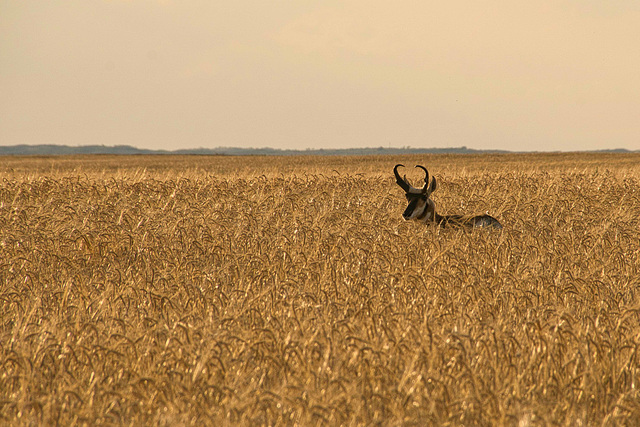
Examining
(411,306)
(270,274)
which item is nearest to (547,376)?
(411,306)

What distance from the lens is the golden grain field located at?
318cm

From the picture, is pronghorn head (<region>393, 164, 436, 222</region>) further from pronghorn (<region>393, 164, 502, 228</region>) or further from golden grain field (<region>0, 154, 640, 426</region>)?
golden grain field (<region>0, 154, 640, 426</region>)

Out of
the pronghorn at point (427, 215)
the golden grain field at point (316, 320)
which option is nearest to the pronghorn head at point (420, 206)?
the pronghorn at point (427, 215)

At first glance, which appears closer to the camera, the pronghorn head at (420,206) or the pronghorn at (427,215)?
the pronghorn at (427,215)

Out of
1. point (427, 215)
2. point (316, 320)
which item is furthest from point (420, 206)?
point (316, 320)

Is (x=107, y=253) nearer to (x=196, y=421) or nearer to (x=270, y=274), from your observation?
(x=270, y=274)

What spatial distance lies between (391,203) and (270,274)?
531 cm

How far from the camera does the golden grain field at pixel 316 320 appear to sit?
318 centimetres

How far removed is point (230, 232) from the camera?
8.24 m

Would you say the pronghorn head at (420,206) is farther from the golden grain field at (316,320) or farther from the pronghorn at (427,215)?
the golden grain field at (316,320)

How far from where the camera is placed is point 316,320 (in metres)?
4.34

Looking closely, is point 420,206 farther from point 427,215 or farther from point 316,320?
point 316,320

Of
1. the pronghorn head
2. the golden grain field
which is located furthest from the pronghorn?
the golden grain field

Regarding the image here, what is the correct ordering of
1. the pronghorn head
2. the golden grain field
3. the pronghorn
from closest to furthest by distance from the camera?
the golden grain field → the pronghorn → the pronghorn head
